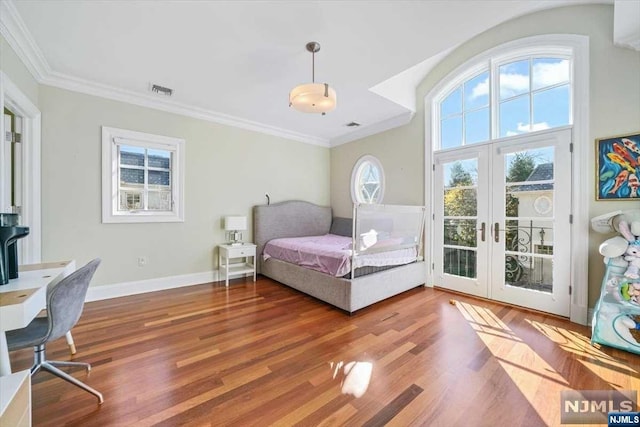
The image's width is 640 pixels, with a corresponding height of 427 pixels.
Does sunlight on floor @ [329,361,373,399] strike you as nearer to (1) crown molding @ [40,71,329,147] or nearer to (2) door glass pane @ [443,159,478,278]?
(2) door glass pane @ [443,159,478,278]

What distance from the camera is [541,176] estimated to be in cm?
291

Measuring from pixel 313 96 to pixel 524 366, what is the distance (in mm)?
→ 2730

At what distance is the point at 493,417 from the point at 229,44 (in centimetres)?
350

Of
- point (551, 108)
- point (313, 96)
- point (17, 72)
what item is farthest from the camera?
point (551, 108)

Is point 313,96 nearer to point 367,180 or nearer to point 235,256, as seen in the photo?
point 235,256

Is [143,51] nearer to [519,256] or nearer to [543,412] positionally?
[543,412]

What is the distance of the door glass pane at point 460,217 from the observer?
3473 millimetres

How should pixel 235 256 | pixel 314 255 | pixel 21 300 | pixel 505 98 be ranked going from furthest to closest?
pixel 235 256
pixel 314 255
pixel 505 98
pixel 21 300

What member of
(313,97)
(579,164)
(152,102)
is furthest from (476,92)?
(152,102)

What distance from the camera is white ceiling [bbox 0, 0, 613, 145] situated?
2010 millimetres

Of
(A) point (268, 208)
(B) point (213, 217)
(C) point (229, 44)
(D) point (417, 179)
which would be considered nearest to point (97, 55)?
(C) point (229, 44)

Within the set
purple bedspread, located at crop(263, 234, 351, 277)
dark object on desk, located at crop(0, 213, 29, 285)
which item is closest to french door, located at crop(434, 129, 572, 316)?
purple bedspread, located at crop(263, 234, 351, 277)

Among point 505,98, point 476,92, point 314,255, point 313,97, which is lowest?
point 314,255

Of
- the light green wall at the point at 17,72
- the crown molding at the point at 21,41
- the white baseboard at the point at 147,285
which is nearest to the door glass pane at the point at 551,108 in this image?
the white baseboard at the point at 147,285
